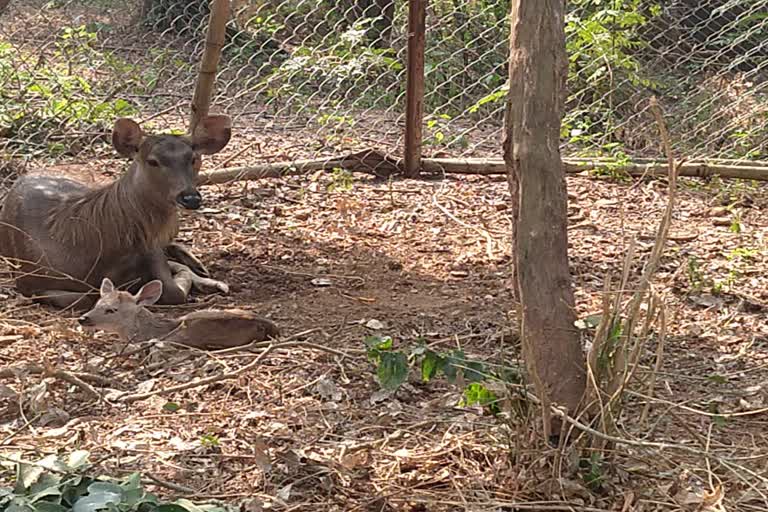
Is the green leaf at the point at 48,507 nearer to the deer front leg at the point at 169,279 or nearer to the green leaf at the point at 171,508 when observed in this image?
the green leaf at the point at 171,508

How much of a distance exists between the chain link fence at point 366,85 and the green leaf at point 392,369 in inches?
166

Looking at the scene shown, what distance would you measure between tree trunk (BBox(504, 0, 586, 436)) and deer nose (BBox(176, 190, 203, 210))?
2.62 m

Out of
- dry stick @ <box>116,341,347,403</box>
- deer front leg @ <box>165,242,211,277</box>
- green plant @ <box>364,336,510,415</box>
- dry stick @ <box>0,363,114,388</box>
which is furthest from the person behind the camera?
deer front leg @ <box>165,242,211,277</box>

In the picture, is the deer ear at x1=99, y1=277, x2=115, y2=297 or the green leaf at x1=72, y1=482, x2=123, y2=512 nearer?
the green leaf at x1=72, y1=482, x2=123, y2=512

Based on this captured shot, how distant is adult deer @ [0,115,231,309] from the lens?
6.04 m

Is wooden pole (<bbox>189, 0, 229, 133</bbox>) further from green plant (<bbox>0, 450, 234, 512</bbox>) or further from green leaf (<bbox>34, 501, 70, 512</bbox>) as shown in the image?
green leaf (<bbox>34, 501, 70, 512</bbox>)

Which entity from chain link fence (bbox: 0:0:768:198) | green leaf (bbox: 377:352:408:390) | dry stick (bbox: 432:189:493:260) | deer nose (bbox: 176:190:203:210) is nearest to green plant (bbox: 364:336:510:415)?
green leaf (bbox: 377:352:408:390)

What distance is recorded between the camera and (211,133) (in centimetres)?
625

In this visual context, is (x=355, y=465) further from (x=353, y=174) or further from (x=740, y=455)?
(x=353, y=174)

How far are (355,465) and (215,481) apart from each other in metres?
0.46

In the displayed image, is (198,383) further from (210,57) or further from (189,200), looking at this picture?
(210,57)

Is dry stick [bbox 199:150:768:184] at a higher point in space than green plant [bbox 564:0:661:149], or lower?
lower

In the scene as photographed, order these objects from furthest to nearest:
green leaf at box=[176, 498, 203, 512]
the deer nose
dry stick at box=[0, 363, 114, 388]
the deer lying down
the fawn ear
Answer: the deer nose, the fawn ear, the deer lying down, dry stick at box=[0, 363, 114, 388], green leaf at box=[176, 498, 203, 512]

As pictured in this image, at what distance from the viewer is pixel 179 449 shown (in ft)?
13.4
